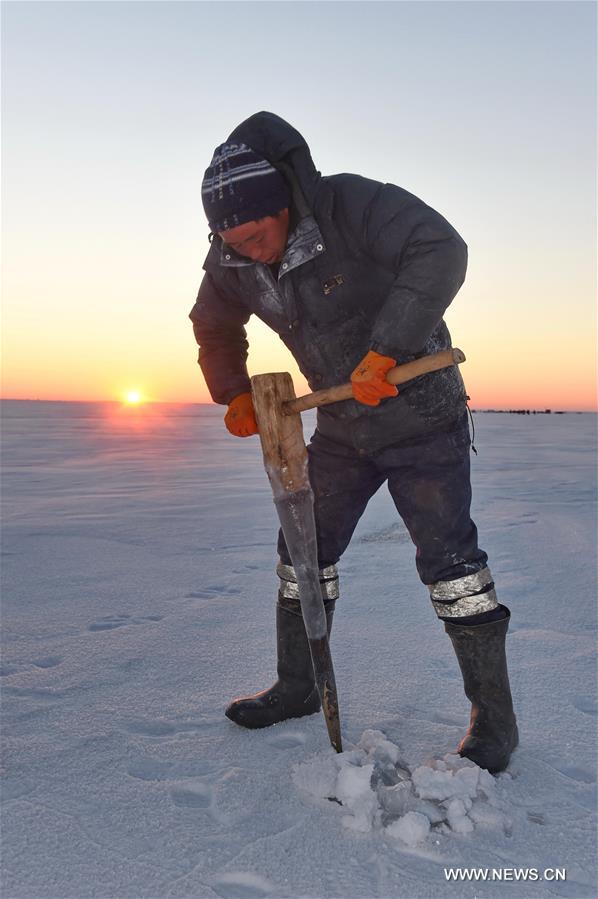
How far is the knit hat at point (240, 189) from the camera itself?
1.84m

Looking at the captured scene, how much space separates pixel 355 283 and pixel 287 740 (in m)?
1.50

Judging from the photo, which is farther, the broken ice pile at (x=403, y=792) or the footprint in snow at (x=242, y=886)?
the broken ice pile at (x=403, y=792)

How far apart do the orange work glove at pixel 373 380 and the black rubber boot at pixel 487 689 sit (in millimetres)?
774

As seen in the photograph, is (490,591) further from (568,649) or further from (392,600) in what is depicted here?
(392,600)

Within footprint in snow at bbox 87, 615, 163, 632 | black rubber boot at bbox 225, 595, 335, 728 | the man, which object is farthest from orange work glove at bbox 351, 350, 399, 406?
footprint in snow at bbox 87, 615, 163, 632

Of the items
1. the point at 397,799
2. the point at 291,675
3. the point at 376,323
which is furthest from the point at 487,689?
the point at 376,323

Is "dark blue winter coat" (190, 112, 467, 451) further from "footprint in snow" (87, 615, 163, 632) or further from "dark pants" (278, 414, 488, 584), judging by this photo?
"footprint in snow" (87, 615, 163, 632)

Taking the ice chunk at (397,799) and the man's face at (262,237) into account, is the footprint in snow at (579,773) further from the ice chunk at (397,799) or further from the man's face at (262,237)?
the man's face at (262,237)

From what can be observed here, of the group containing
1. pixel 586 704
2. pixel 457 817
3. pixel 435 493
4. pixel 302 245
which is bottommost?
pixel 586 704

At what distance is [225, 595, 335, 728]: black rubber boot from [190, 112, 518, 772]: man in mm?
60

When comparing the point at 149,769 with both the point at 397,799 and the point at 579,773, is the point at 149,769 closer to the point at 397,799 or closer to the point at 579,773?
the point at 397,799

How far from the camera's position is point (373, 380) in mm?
1704

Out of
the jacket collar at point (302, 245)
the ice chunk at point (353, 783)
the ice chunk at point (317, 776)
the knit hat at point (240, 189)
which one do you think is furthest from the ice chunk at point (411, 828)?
the knit hat at point (240, 189)

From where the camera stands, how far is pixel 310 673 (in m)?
2.32
